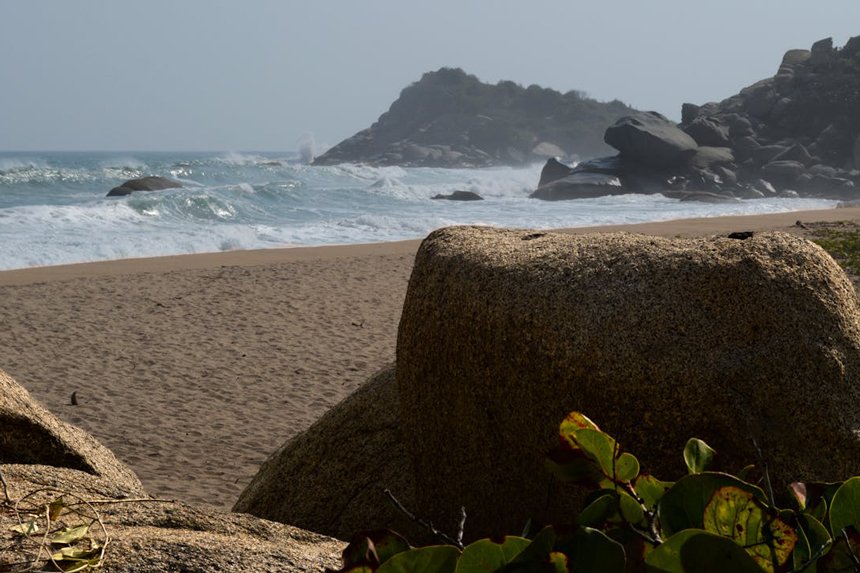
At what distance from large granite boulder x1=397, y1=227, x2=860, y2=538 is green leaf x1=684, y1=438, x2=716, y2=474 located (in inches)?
50.3

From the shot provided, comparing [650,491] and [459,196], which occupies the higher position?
[650,491]

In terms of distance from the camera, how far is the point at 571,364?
225 centimetres

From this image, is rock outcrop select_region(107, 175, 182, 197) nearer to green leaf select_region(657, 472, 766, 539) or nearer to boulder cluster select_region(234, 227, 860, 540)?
boulder cluster select_region(234, 227, 860, 540)

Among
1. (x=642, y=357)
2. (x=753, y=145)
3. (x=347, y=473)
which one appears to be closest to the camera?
(x=642, y=357)

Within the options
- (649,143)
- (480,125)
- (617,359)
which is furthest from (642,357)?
(480,125)

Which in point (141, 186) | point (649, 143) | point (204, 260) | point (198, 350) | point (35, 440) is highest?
point (649, 143)

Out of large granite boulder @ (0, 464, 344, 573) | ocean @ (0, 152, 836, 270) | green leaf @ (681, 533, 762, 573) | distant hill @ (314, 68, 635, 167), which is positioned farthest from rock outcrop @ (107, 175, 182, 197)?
distant hill @ (314, 68, 635, 167)

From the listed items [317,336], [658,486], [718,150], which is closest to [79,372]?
[317,336]

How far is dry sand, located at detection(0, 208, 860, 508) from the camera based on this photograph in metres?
5.28

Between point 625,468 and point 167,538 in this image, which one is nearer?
point 625,468

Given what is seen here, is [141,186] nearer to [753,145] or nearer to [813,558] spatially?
[753,145]

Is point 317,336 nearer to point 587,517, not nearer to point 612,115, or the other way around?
point 587,517

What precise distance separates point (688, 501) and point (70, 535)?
2.90 ft

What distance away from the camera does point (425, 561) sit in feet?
2.22
